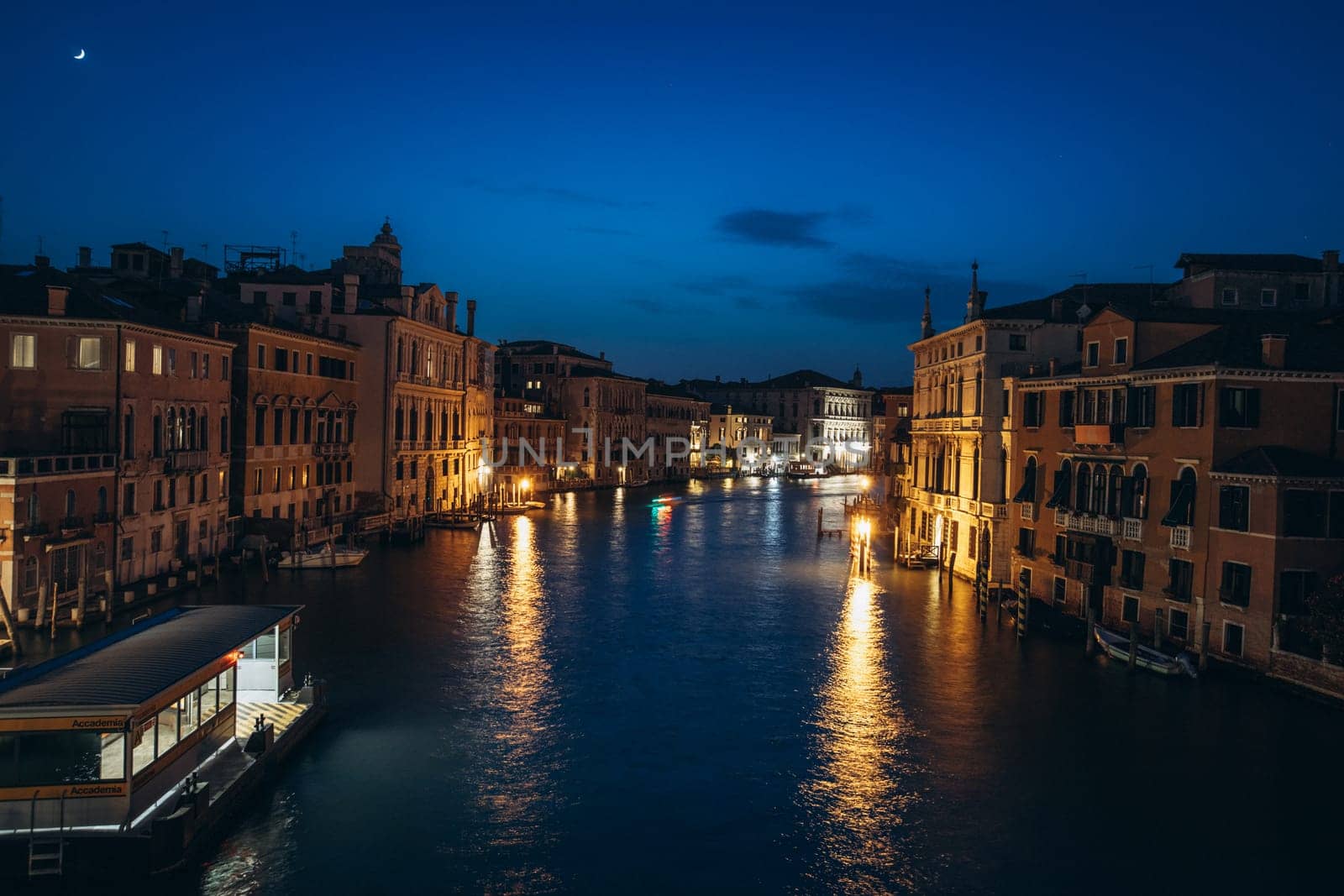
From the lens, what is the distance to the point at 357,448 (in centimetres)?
4806

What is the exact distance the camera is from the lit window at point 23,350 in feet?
90.2

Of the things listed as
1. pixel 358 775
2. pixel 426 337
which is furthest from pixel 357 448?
pixel 358 775

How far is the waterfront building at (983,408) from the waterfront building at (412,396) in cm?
2406

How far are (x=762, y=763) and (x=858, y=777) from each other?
65.1 inches

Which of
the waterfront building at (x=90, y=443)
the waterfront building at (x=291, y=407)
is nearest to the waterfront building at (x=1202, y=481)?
the waterfront building at (x=90, y=443)

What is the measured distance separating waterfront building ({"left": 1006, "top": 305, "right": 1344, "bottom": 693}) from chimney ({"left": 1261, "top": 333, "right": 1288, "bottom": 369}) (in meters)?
0.04

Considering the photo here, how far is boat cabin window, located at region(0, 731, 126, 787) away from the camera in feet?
40.9

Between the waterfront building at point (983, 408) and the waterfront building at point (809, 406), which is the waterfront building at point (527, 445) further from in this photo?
the waterfront building at point (809, 406)

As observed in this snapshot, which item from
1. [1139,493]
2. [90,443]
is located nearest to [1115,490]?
[1139,493]

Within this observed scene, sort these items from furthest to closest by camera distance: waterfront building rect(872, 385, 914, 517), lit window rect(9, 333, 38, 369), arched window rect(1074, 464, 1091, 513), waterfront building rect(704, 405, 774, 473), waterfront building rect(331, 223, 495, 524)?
1. waterfront building rect(704, 405, 774, 473)
2. waterfront building rect(331, 223, 495, 524)
3. waterfront building rect(872, 385, 914, 517)
4. lit window rect(9, 333, 38, 369)
5. arched window rect(1074, 464, 1091, 513)

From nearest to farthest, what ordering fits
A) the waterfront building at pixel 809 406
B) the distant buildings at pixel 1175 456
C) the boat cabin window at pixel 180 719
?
the boat cabin window at pixel 180 719
the distant buildings at pixel 1175 456
the waterfront building at pixel 809 406

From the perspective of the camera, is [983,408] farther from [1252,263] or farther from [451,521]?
[451,521]

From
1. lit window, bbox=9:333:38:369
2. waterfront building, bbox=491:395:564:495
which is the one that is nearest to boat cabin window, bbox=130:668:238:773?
lit window, bbox=9:333:38:369

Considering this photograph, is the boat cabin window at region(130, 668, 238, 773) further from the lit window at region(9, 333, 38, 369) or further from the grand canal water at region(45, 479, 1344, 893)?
the lit window at region(9, 333, 38, 369)
